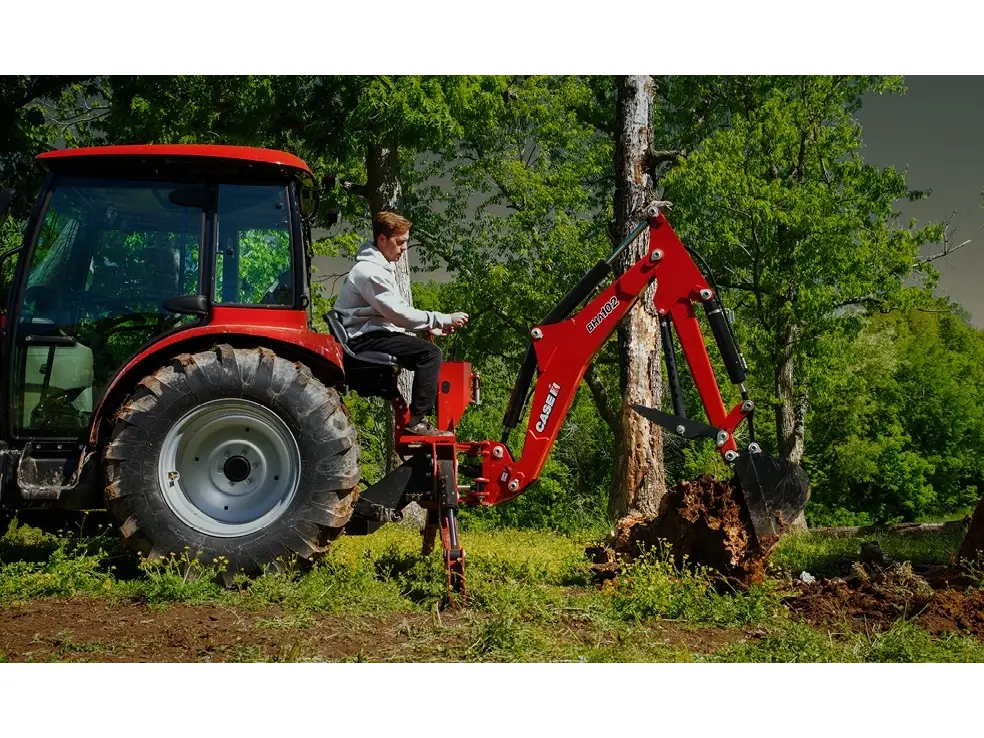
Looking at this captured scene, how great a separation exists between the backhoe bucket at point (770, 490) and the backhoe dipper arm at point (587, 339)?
426 mm

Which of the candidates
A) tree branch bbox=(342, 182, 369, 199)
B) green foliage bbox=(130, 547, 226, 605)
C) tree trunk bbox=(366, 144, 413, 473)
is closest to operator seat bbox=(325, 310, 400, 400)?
green foliage bbox=(130, 547, 226, 605)

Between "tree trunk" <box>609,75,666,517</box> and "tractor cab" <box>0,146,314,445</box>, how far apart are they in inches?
170

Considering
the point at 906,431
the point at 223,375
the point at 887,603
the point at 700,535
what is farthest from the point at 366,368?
the point at 906,431

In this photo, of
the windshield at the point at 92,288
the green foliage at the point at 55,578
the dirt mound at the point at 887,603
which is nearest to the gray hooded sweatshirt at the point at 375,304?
the windshield at the point at 92,288

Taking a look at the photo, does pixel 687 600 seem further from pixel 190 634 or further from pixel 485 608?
pixel 190 634

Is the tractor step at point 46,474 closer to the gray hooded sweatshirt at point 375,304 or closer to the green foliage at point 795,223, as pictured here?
the gray hooded sweatshirt at point 375,304

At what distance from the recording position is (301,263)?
6742mm

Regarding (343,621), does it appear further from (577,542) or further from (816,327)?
(816,327)

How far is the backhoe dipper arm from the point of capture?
21.7ft

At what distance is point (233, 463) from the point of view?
6.34m

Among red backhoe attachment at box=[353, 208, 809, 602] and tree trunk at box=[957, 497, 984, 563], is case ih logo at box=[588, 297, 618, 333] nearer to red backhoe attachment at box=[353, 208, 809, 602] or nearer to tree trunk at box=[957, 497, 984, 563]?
red backhoe attachment at box=[353, 208, 809, 602]

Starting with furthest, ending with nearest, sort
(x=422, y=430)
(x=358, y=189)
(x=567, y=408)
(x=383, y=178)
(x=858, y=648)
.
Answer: (x=358, y=189) < (x=383, y=178) < (x=567, y=408) < (x=422, y=430) < (x=858, y=648)

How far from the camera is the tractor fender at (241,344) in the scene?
638 centimetres

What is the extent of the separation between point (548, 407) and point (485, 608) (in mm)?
1513
